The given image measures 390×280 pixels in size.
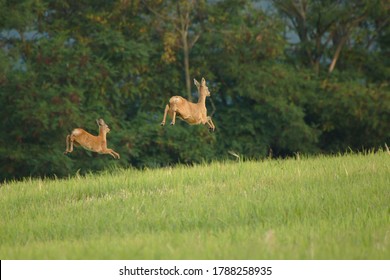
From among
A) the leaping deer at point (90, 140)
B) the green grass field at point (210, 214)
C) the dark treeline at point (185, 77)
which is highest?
the dark treeline at point (185, 77)

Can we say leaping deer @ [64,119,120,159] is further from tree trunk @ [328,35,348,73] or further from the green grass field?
tree trunk @ [328,35,348,73]

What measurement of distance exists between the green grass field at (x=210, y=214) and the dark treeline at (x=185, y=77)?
14532 millimetres

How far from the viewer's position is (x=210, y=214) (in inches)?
363

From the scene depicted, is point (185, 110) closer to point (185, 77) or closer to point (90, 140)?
point (90, 140)

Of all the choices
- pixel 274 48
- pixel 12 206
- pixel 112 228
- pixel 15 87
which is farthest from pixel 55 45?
pixel 112 228

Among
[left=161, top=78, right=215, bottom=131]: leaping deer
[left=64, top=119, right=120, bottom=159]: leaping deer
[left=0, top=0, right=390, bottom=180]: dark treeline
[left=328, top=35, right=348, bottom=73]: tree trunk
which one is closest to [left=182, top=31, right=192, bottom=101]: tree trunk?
[left=0, top=0, right=390, bottom=180]: dark treeline

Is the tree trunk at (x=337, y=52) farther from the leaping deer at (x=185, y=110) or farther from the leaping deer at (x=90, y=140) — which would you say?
the leaping deer at (x=185, y=110)

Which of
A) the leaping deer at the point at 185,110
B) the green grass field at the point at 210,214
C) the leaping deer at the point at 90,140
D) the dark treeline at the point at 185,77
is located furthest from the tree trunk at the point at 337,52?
the leaping deer at the point at 185,110

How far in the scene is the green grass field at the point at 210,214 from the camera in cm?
716

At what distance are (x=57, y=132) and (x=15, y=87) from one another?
2055 mm

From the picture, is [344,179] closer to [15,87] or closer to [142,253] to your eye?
[142,253]

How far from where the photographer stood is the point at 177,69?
3362 cm

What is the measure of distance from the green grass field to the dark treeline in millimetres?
14532

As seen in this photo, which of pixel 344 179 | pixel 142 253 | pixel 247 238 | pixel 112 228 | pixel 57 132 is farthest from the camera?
pixel 57 132
